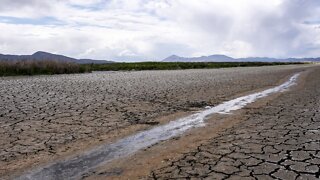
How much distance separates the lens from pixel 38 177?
5.47 meters

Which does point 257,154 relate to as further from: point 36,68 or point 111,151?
point 36,68

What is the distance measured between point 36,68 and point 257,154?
32801 millimetres

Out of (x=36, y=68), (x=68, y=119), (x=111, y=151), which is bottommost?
(x=111, y=151)

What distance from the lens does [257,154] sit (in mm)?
6270

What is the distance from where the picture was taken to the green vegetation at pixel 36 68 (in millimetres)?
33875

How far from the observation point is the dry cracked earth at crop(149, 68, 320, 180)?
5.29 meters

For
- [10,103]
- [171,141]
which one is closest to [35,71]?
[10,103]

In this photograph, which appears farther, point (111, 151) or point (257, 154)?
point (111, 151)

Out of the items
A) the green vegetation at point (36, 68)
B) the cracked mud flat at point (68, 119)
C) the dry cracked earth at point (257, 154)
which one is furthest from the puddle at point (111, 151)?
the green vegetation at point (36, 68)

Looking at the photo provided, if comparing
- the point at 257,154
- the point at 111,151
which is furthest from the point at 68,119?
the point at 257,154

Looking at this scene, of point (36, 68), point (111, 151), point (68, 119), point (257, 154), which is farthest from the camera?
point (36, 68)

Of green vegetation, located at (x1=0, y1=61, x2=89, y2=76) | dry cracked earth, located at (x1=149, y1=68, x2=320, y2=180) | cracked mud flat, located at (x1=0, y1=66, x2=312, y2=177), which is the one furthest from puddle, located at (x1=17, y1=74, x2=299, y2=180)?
green vegetation, located at (x1=0, y1=61, x2=89, y2=76)

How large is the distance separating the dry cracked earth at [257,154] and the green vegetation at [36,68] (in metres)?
28.9

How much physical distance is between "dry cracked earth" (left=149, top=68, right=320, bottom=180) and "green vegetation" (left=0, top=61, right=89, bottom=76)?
28.9 meters
